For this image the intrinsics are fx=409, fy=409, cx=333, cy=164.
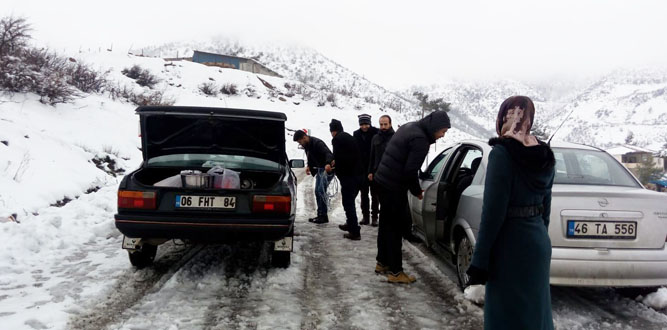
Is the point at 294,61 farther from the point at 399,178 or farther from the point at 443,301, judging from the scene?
the point at 443,301

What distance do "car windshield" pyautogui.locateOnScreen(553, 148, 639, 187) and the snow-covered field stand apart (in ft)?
3.66

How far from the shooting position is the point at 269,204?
411cm

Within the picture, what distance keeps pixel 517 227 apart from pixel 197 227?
3008 mm

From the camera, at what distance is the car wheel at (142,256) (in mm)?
4484

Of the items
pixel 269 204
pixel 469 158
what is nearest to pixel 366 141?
pixel 469 158

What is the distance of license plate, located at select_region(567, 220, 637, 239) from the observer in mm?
3324

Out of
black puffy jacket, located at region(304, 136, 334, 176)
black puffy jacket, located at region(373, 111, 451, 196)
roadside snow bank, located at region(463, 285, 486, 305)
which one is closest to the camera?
roadside snow bank, located at region(463, 285, 486, 305)

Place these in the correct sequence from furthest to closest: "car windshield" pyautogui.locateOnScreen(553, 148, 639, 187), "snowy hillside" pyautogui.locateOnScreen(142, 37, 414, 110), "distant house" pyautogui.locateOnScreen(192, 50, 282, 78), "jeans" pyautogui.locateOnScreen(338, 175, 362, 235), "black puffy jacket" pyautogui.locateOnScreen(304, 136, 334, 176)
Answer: "snowy hillside" pyautogui.locateOnScreen(142, 37, 414, 110)
"distant house" pyautogui.locateOnScreen(192, 50, 282, 78)
"black puffy jacket" pyautogui.locateOnScreen(304, 136, 334, 176)
"jeans" pyautogui.locateOnScreen(338, 175, 362, 235)
"car windshield" pyautogui.locateOnScreen(553, 148, 639, 187)

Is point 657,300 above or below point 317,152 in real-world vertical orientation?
below

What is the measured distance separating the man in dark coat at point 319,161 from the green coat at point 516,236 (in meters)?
4.54

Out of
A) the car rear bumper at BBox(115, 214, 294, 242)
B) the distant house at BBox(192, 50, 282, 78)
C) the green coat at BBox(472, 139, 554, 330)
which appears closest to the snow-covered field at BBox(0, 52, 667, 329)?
the car rear bumper at BBox(115, 214, 294, 242)

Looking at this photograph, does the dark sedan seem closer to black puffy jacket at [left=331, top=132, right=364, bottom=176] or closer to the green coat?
black puffy jacket at [left=331, top=132, right=364, bottom=176]

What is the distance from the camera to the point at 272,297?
386 cm

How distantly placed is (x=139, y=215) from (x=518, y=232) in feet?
11.3
